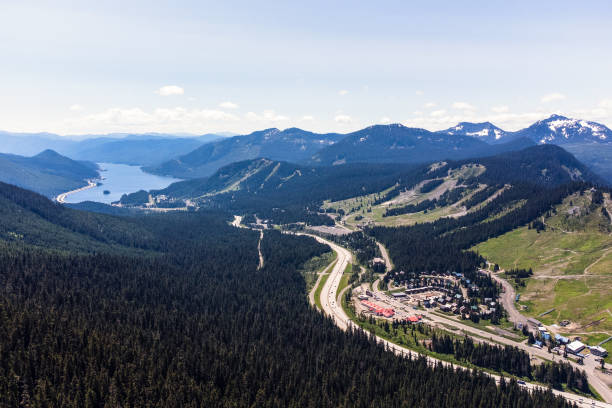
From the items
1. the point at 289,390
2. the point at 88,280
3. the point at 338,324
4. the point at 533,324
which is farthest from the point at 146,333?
the point at 533,324

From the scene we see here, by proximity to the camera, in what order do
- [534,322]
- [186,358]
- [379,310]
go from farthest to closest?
[379,310]
[534,322]
[186,358]

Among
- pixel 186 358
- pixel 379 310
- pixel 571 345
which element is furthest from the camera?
pixel 379 310

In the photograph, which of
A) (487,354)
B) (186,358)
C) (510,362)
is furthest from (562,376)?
(186,358)

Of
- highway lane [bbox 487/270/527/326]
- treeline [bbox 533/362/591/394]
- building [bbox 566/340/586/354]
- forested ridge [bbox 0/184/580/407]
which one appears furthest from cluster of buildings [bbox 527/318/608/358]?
forested ridge [bbox 0/184/580/407]

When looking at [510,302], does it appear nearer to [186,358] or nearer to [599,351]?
[599,351]

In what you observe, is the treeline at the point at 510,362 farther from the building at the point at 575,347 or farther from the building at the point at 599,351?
the building at the point at 599,351

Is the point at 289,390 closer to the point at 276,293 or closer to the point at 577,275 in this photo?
the point at 276,293
